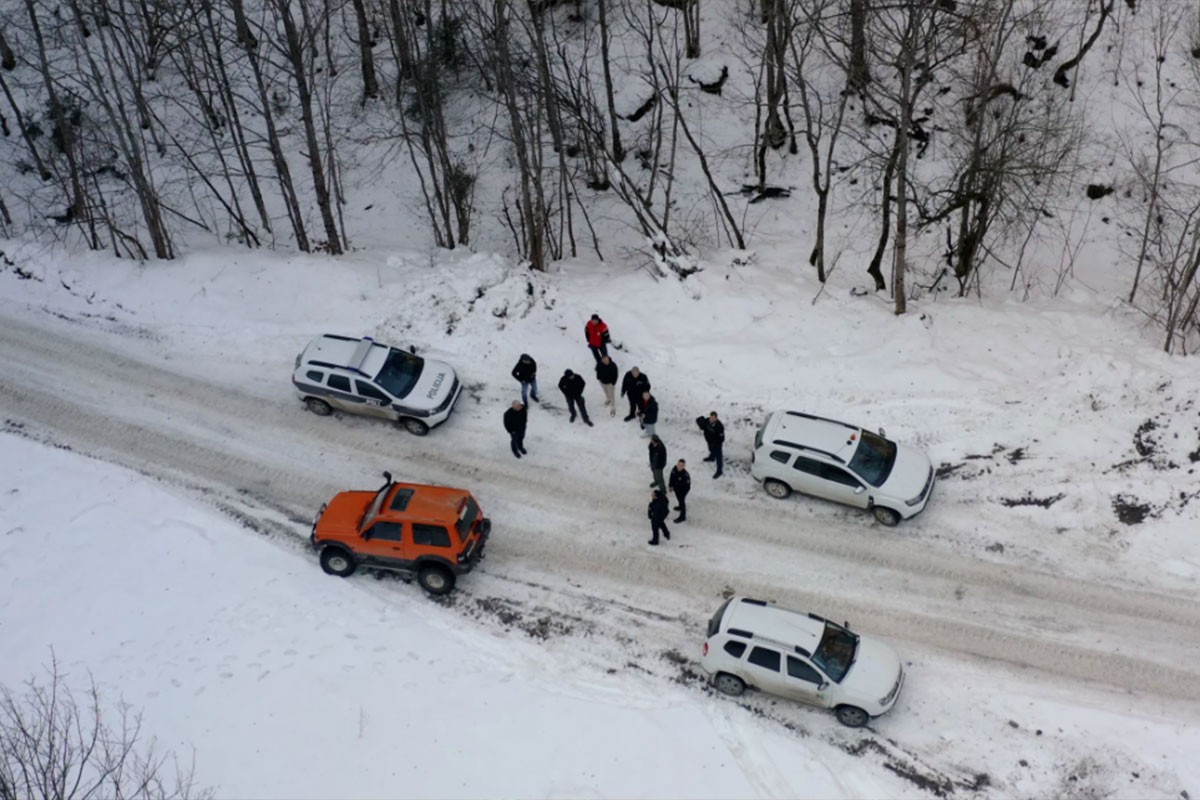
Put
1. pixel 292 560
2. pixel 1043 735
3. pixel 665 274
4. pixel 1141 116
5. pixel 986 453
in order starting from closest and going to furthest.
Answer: pixel 1043 735
pixel 292 560
pixel 986 453
pixel 665 274
pixel 1141 116

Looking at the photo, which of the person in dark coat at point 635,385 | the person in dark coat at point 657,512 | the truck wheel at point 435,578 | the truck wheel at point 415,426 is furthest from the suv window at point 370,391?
the person in dark coat at point 657,512

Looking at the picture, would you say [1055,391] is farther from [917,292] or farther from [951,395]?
[917,292]

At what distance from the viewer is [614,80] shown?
105ft

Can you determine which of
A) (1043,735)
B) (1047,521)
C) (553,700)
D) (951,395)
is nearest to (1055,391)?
(951,395)

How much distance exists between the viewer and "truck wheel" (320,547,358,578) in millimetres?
18031

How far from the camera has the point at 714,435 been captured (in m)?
19.5

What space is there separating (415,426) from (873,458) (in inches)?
367

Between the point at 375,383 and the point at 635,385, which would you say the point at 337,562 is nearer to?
the point at 375,383

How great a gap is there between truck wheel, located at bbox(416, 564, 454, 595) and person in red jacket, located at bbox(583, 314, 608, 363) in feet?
20.0

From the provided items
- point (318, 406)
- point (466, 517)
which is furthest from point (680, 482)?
point (318, 406)

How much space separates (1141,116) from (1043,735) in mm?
20991

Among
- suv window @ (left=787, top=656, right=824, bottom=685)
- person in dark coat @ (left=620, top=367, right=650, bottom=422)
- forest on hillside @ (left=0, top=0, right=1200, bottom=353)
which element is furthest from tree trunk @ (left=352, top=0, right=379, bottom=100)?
suv window @ (left=787, top=656, right=824, bottom=685)

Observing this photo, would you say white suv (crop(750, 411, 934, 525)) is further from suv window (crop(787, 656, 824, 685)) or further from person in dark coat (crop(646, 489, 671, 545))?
suv window (crop(787, 656, 824, 685))

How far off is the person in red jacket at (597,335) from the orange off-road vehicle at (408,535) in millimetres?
5083
